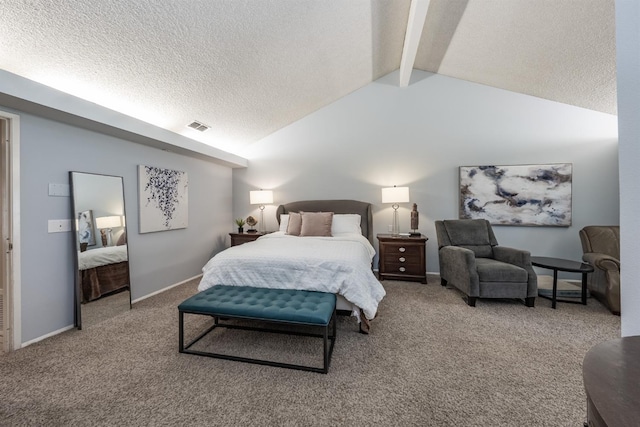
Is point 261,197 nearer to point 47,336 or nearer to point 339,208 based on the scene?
point 339,208

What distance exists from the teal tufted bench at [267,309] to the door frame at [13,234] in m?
1.39

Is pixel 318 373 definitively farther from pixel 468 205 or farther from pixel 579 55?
pixel 579 55

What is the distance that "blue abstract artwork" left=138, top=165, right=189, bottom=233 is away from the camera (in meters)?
3.32

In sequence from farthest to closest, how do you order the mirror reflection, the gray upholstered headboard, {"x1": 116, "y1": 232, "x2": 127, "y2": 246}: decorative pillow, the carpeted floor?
1. the gray upholstered headboard
2. {"x1": 116, "y1": 232, "x2": 127, "y2": 246}: decorative pillow
3. the mirror reflection
4. the carpeted floor

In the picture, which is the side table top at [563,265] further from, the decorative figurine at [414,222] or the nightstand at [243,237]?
the nightstand at [243,237]

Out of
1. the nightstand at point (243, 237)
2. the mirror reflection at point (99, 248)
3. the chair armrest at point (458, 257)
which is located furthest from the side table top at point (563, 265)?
the mirror reflection at point (99, 248)

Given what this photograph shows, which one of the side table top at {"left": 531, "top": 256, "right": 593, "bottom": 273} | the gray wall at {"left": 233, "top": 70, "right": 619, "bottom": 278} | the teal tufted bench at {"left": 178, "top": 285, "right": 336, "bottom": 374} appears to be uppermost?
the gray wall at {"left": 233, "top": 70, "right": 619, "bottom": 278}

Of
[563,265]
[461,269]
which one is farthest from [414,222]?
[563,265]

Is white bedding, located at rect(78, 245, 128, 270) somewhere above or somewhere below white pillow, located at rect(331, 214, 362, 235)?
below

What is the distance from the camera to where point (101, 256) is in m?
2.73

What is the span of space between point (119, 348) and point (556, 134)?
5.92 meters

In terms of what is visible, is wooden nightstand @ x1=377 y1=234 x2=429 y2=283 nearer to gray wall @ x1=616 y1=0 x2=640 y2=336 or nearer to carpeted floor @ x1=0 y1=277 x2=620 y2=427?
carpeted floor @ x1=0 y1=277 x2=620 y2=427

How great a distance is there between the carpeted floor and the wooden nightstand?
1254 millimetres

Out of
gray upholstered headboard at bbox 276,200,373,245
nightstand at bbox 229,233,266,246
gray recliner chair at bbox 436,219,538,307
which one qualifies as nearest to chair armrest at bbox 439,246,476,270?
gray recliner chair at bbox 436,219,538,307
